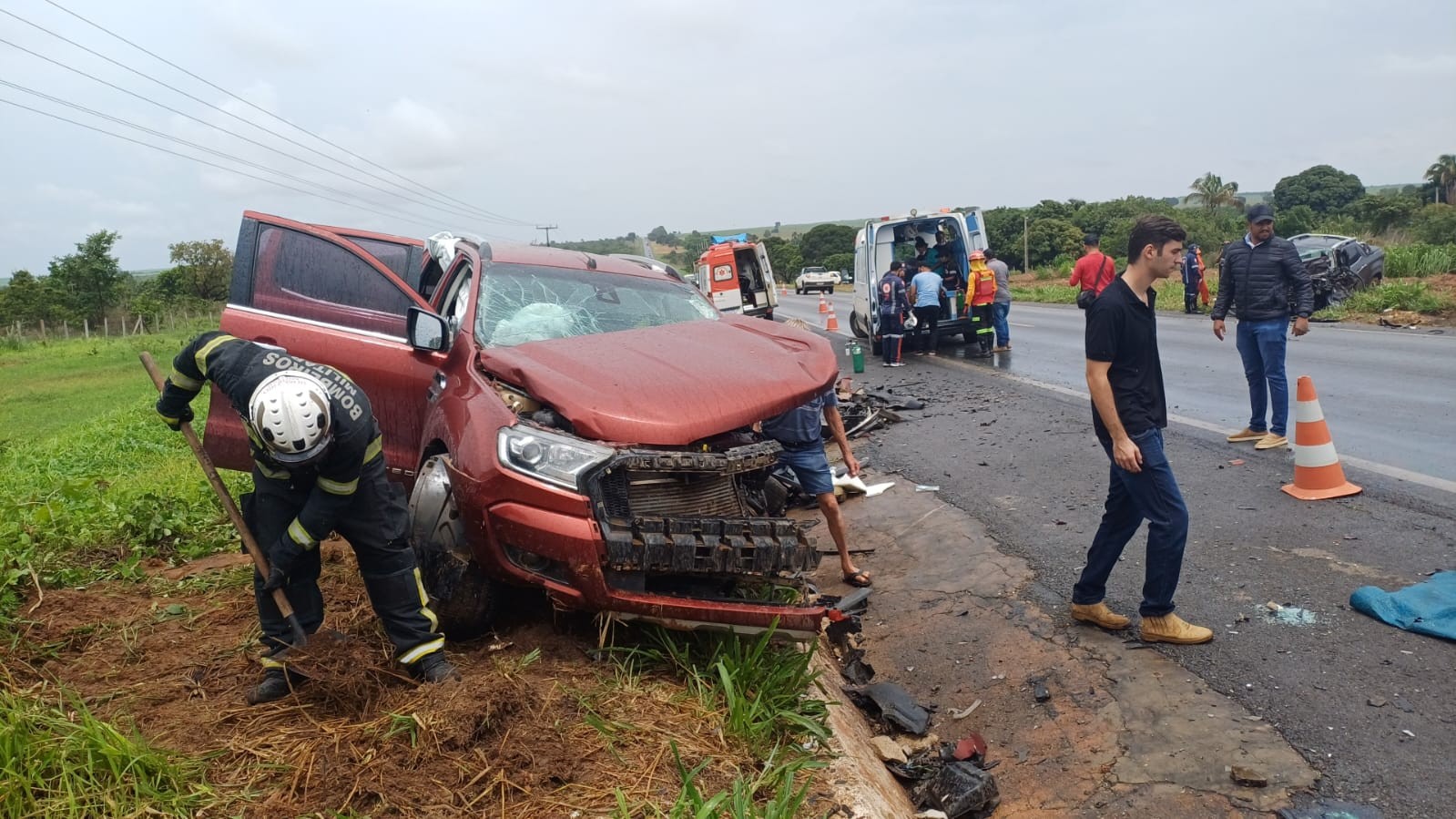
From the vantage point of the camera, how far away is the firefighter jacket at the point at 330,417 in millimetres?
3332

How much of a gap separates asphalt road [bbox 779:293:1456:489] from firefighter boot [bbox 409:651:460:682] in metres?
6.14

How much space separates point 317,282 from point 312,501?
2457 millimetres

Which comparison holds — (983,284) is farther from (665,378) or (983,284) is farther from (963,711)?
(665,378)

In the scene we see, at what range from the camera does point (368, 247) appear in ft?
21.0

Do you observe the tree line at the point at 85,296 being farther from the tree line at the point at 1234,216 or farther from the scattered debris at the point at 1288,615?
the scattered debris at the point at 1288,615

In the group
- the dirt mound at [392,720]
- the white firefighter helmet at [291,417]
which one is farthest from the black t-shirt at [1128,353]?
the white firefighter helmet at [291,417]

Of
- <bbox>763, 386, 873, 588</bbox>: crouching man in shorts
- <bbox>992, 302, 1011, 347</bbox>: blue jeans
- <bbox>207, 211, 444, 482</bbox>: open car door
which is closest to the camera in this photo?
<bbox>207, 211, 444, 482</bbox>: open car door

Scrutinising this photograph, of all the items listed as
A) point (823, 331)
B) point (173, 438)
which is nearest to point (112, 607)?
point (173, 438)

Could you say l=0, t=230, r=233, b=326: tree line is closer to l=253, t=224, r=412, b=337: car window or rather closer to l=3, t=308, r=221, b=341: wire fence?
l=3, t=308, r=221, b=341: wire fence

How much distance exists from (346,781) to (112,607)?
8.26 feet

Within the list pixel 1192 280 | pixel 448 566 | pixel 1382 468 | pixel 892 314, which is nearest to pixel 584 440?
pixel 448 566

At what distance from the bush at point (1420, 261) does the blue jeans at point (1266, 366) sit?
55.5ft

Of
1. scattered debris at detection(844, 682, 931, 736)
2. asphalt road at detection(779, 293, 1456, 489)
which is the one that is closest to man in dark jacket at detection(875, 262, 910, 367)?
asphalt road at detection(779, 293, 1456, 489)

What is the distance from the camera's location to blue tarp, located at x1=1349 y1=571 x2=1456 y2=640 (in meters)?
3.86
